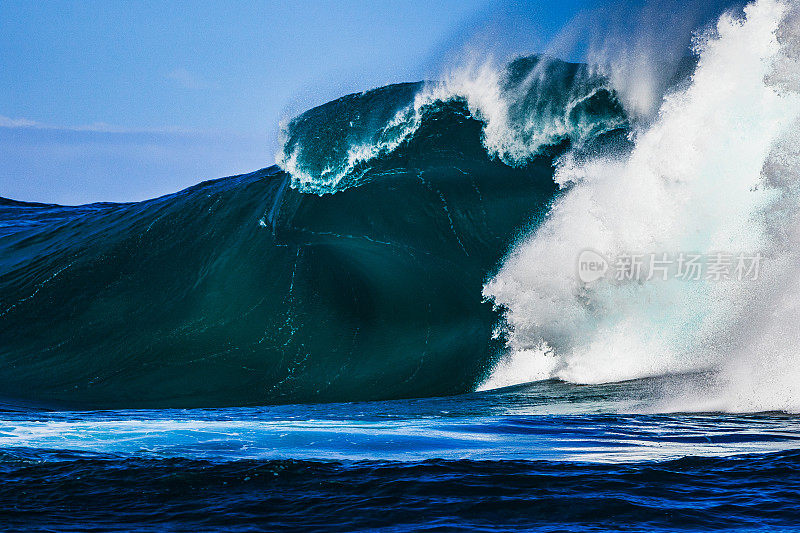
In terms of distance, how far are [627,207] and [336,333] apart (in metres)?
4.13

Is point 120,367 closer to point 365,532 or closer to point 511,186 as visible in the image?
point 511,186

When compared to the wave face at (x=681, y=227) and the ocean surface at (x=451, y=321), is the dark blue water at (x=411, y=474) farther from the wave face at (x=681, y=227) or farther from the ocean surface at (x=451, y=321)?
the wave face at (x=681, y=227)

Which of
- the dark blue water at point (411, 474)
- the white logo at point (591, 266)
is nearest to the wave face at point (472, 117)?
the white logo at point (591, 266)

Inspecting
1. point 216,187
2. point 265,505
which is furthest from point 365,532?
point 216,187

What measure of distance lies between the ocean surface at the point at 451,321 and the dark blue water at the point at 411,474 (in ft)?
0.08

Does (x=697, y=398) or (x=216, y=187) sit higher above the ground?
(x=216, y=187)

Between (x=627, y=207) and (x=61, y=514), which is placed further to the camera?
(x=627, y=207)

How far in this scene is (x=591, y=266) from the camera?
10250mm

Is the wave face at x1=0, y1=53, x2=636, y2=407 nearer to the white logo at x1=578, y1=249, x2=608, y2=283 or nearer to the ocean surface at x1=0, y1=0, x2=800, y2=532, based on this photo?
the ocean surface at x1=0, y1=0, x2=800, y2=532

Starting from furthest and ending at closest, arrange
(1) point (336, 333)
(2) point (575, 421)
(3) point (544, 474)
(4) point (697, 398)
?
1. (1) point (336, 333)
2. (4) point (697, 398)
3. (2) point (575, 421)
4. (3) point (544, 474)

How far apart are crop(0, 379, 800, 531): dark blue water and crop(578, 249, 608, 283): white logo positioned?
147 inches

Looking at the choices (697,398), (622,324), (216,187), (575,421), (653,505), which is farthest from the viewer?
(216,187)

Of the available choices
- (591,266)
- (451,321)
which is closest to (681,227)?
(591,266)

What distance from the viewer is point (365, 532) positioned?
3.28 metres
